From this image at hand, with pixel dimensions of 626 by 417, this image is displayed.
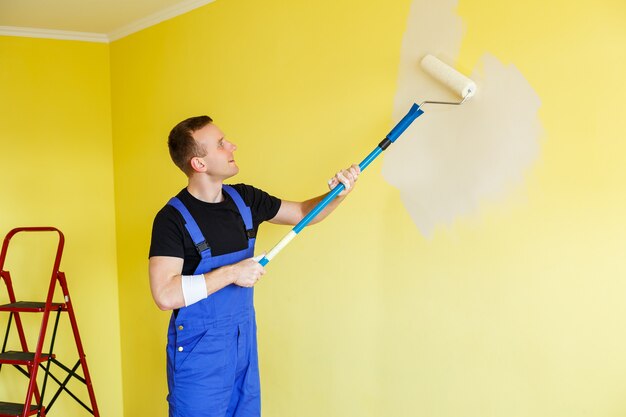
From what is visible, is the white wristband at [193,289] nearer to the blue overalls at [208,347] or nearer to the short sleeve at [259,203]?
the blue overalls at [208,347]

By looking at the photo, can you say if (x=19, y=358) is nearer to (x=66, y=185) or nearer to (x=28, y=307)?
(x=28, y=307)

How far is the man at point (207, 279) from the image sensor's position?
1969 mm

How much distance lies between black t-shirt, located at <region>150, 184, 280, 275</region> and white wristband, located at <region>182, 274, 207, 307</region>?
0.34ft

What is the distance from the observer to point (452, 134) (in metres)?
1.98

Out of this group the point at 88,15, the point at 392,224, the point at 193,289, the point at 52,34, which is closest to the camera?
the point at 193,289

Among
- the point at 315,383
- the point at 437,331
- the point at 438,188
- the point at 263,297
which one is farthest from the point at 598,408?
the point at 263,297

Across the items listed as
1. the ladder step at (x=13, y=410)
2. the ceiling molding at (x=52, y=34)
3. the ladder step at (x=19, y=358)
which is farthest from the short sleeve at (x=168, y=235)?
the ceiling molding at (x=52, y=34)

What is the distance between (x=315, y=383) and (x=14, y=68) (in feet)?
7.30

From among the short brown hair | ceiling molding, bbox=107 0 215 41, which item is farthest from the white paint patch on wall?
ceiling molding, bbox=107 0 215 41

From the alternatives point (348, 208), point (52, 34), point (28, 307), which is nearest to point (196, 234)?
point (348, 208)

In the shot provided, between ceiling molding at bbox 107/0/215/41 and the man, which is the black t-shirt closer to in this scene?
the man

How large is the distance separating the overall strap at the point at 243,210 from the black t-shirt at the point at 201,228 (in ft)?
0.04

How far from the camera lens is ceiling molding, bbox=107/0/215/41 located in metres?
2.99

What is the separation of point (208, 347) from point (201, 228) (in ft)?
Result: 1.23
